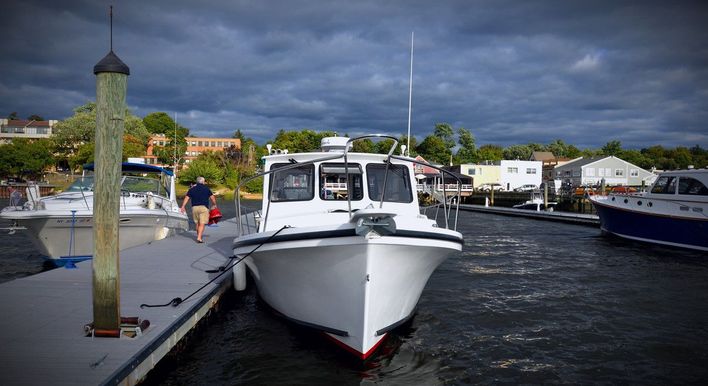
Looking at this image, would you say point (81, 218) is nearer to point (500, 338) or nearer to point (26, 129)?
point (500, 338)

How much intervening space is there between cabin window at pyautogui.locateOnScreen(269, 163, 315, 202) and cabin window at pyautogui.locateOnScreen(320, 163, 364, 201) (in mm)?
201

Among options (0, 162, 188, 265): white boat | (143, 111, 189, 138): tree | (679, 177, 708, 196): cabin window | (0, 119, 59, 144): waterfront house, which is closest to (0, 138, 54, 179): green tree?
(143, 111, 189, 138): tree

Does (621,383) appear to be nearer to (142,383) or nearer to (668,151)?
(142,383)

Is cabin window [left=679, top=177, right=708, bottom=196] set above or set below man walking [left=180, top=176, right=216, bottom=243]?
above

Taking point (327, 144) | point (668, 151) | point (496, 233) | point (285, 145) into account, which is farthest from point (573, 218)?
point (668, 151)

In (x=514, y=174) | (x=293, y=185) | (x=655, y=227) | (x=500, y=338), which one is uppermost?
(x=514, y=174)

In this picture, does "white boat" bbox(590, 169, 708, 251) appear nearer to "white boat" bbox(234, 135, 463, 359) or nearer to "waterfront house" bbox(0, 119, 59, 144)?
"white boat" bbox(234, 135, 463, 359)

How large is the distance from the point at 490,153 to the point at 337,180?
345 feet

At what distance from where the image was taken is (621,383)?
6.48m

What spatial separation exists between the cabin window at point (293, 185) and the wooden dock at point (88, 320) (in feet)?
6.92

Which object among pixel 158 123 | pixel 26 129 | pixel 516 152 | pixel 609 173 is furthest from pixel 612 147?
pixel 26 129

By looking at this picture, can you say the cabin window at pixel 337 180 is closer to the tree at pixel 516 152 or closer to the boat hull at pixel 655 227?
the boat hull at pixel 655 227

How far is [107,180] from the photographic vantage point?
5.32 m

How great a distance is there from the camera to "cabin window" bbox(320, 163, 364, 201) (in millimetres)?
8414
